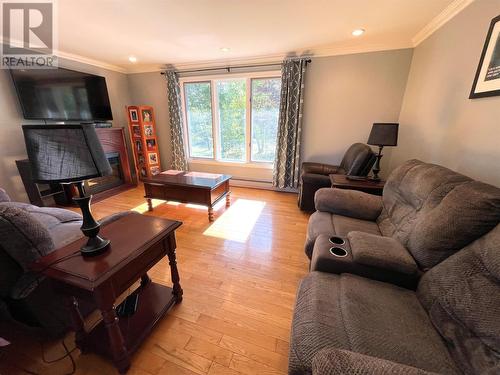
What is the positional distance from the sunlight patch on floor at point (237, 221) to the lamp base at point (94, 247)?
4.57 feet

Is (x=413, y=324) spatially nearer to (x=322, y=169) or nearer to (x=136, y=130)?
(x=322, y=169)

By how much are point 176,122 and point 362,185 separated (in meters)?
3.57

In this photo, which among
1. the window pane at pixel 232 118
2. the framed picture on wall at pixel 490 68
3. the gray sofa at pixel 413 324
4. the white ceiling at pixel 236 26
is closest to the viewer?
the gray sofa at pixel 413 324

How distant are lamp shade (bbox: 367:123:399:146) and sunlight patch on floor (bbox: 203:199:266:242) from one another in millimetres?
1749

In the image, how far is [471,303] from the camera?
29.8 inches

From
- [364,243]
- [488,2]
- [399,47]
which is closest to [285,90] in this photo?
[399,47]

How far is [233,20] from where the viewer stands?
7.02 ft

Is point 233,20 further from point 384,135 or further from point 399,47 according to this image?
point 399,47

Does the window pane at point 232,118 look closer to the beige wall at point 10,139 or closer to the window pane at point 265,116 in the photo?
the window pane at point 265,116

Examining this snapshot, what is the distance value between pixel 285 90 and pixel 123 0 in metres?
2.26

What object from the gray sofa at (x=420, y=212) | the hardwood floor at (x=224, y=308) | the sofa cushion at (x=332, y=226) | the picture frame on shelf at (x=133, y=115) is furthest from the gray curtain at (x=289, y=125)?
the picture frame on shelf at (x=133, y=115)

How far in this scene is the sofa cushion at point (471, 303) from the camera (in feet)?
2.21

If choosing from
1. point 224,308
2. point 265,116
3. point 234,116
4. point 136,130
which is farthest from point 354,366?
point 136,130

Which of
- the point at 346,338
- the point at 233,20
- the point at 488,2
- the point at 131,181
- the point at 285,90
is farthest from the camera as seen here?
the point at 131,181
